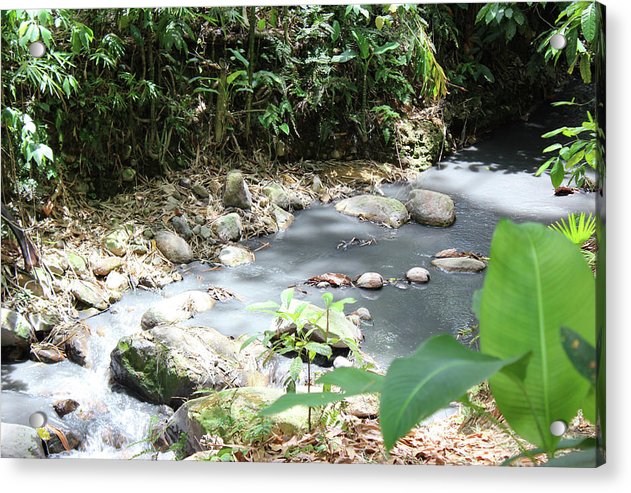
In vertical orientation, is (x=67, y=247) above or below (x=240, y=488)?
above

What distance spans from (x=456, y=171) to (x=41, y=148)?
111 cm

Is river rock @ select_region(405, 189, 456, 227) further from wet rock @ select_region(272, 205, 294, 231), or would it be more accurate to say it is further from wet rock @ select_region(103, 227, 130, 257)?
wet rock @ select_region(103, 227, 130, 257)

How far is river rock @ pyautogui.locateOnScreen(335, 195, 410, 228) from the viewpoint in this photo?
194cm

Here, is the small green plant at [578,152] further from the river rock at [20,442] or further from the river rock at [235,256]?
the river rock at [20,442]

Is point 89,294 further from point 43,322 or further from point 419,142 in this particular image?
point 419,142

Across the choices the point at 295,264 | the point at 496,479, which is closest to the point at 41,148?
the point at 295,264

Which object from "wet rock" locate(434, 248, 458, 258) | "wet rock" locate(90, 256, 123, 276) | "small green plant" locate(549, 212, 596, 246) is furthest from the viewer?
"wet rock" locate(90, 256, 123, 276)

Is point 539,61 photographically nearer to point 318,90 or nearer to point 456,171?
point 456,171

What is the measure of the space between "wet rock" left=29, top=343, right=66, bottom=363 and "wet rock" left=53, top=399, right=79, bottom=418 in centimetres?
11

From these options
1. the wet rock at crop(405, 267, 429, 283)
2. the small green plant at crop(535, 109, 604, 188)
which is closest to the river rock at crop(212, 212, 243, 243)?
the wet rock at crop(405, 267, 429, 283)

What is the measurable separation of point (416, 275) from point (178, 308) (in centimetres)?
62

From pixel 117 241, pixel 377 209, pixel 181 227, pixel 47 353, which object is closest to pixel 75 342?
pixel 47 353

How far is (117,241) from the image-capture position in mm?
1996

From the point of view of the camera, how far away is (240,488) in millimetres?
1832
